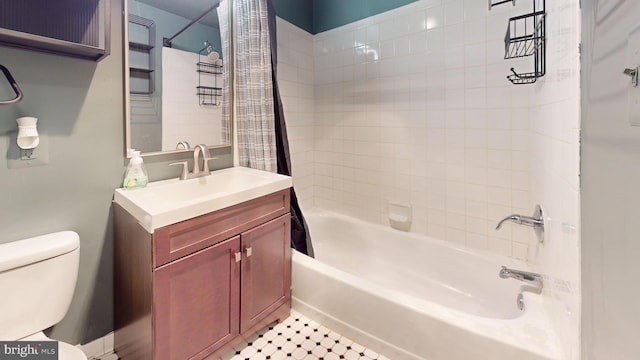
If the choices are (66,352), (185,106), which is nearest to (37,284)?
(66,352)

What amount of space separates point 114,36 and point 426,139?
1993mm

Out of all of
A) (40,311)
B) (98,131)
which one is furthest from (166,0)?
(40,311)

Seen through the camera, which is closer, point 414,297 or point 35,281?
point 35,281

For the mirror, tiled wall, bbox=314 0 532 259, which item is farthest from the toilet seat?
tiled wall, bbox=314 0 532 259

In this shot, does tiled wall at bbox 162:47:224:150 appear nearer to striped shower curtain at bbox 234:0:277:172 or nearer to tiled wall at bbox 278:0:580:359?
striped shower curtain at bbox 234:0:277:172

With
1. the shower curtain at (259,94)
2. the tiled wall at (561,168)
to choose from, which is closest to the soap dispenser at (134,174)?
the shower curtain at (259,94)

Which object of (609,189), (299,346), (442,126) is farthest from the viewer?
(442,126)

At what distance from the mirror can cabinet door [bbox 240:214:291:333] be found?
2.36 feet

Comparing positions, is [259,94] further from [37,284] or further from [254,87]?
[37,284]

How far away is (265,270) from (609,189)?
4.68 feet

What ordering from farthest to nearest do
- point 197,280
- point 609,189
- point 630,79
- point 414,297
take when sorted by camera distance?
point 414,297 → point 197,280 → point 609,189 → point 630,79

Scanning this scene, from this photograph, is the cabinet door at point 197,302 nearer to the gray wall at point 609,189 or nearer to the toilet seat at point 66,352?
the toilet seat at point 66,352

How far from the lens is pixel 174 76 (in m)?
1.66

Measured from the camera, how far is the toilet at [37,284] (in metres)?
1.03
